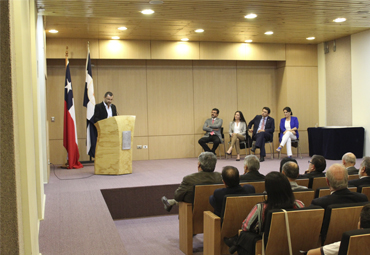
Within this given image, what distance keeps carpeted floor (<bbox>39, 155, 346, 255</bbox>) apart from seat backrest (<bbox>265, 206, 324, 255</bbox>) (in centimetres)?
123

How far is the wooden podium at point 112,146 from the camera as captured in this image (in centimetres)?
661

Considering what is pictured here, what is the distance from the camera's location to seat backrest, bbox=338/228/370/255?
1936 millimetres

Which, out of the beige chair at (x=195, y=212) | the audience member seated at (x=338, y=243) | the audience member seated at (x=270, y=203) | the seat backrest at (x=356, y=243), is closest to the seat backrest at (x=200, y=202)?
the beige chair at (x=195, y=212)

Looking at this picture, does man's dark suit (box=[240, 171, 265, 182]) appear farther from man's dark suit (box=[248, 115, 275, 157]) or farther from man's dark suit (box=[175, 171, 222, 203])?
man's dark suit (box=[248, 115, 275, 157])

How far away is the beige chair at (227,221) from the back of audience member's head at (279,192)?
1.54 feet

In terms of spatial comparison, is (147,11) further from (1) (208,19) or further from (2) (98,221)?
(2) (98,221)

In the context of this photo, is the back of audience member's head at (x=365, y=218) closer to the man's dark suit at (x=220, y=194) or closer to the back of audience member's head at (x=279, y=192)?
the back of audience member's head at (x=279, y=192)

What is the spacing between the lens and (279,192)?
8.79ft

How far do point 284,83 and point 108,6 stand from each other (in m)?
5.95

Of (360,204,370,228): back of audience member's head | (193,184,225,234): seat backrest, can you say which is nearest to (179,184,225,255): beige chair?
(193,184,225,234): seat backrest

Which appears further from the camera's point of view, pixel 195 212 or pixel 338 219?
pixel 195 212

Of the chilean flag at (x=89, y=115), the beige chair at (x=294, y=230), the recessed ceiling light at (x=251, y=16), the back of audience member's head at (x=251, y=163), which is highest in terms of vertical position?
the recessed ceiling light at (x=251, y=16)

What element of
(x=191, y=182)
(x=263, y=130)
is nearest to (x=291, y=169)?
(x=191, y=182)

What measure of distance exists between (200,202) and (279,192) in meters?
1.39
